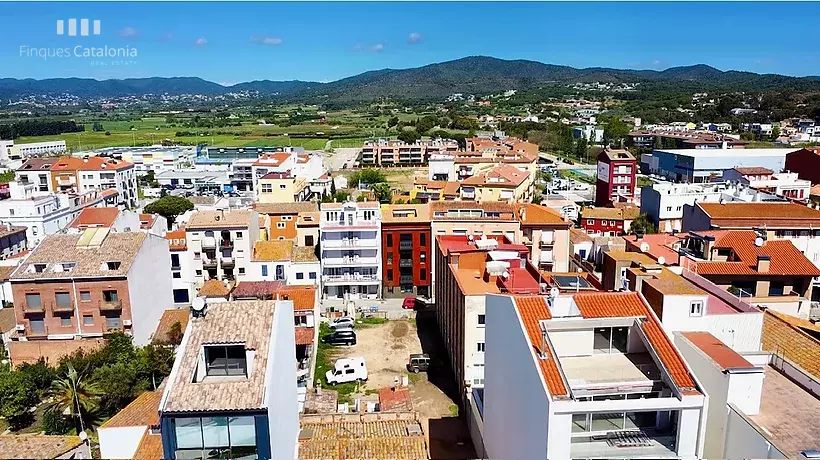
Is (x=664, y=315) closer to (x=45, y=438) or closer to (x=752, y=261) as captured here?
(x=752, y=261)

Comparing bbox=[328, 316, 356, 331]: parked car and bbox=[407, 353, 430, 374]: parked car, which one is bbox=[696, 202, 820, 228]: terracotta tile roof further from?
bbox=[328, 316, 356, 331]: parked car

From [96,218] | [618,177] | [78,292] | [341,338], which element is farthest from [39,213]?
[618,177]

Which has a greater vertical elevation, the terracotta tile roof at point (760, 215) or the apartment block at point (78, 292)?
the terracotta tile roof at point (760, 215)

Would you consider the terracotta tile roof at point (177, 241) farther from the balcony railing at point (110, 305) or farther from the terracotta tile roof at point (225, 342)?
the terracotta tile roof at point (225, 342)

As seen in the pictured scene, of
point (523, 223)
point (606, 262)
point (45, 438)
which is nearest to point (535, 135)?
point (523, 223)

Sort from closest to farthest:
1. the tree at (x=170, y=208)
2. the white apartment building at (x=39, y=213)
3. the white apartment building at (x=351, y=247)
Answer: the white apartment building at (x=351, y=247)
the white apartment building at (x=39, y=213)
the tree at (x=170, y=208)

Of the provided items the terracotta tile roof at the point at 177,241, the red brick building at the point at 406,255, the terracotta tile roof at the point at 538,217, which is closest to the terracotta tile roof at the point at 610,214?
the terracotta tile roof at the point at 538,217

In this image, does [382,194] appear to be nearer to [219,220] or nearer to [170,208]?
[170,208]
